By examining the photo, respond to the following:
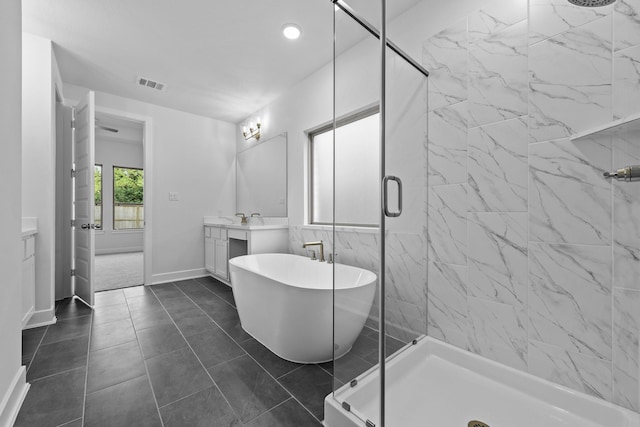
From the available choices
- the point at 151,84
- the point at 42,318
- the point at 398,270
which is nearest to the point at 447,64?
the point at 398,270

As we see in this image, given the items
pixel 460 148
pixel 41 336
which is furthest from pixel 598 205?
pixel 41 336

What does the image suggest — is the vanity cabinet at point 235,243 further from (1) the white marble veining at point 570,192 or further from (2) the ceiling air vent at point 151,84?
(1) the white marble veining at point 570,192

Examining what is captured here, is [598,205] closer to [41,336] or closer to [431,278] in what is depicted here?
[431,278]

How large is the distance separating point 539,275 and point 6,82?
271 centimetres

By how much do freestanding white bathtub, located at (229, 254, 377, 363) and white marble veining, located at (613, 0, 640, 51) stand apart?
1.51 metres

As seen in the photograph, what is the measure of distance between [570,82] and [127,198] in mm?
8249

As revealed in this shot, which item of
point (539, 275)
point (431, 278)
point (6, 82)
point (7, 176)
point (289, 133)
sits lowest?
point (431, 278)

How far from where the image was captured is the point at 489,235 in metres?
1.53

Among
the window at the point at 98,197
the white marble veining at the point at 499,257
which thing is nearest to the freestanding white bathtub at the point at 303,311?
the white marble veining at the point at 499,257

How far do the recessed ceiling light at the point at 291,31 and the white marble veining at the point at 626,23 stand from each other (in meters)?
1.97

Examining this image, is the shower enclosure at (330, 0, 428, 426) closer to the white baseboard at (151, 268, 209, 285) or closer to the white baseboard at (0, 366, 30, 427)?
the white baseboard at (0, 366, 30, 427)

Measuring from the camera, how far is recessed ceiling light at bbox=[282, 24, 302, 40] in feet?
7.36

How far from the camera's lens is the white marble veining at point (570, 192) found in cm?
119

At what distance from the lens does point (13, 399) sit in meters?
1.27
